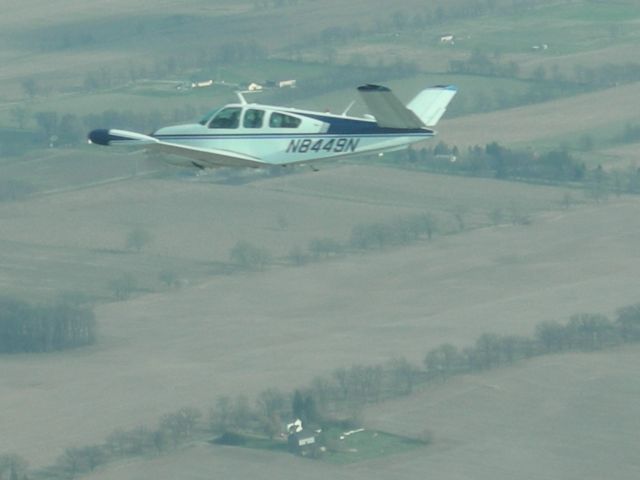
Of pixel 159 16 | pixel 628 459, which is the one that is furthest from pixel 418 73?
pixel 628 459

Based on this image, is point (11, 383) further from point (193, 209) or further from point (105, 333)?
point (193, 209)

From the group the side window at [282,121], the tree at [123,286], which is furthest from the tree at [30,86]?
the side window at [282,121]

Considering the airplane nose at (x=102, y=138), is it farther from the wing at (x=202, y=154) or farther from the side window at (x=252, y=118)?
the side window at (x=252, y=118)

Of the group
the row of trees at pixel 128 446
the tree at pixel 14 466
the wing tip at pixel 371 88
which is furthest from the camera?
the row of trees at pixel 128 446

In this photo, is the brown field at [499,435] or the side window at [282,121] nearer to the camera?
the side window at [282,121]

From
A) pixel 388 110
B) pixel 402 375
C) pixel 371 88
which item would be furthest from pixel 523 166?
pixel 371 88

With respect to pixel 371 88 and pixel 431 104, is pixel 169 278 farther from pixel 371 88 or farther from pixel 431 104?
pixel 371 88
